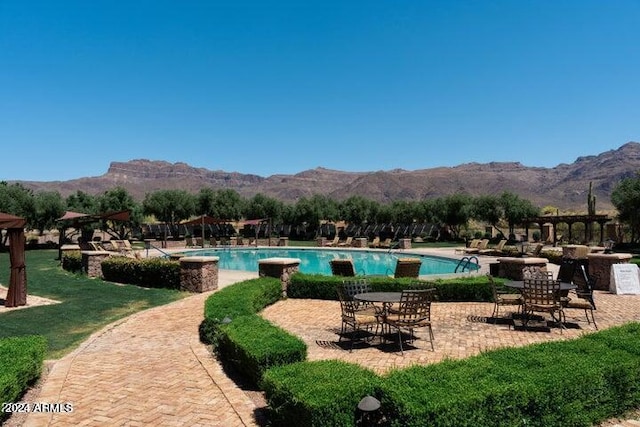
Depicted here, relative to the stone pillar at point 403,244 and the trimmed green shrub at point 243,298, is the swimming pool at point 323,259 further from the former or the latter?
the trimmed green shrub at point 243,298

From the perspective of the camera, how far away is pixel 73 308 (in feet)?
35.1

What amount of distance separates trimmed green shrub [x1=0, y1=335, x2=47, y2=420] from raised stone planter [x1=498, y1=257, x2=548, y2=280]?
11.7 meters

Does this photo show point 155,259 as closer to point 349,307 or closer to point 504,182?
point 349,307

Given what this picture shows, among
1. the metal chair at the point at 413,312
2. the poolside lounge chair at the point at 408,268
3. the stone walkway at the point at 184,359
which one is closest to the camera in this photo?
the stone walkway at the point at 184,359

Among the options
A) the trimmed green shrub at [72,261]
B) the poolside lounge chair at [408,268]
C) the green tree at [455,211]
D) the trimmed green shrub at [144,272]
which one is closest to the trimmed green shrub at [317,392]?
the poolside lounge chair at [408,268]

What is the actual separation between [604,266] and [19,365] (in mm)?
14258

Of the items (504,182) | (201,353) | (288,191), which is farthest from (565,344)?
(288,191)

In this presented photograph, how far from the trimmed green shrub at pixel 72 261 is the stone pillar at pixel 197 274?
6.28 meters

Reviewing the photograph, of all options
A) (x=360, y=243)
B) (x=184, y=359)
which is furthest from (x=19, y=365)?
(x=360, y=243)

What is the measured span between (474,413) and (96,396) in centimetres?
428

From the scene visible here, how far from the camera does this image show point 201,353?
7215mm

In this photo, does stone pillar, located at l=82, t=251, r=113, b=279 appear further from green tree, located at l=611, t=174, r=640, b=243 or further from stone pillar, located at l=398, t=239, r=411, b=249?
green tree, located at l=611, t=174, r=640, b=243

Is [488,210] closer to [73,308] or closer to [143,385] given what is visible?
[73,308]

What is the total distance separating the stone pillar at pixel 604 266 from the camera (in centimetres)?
1313
